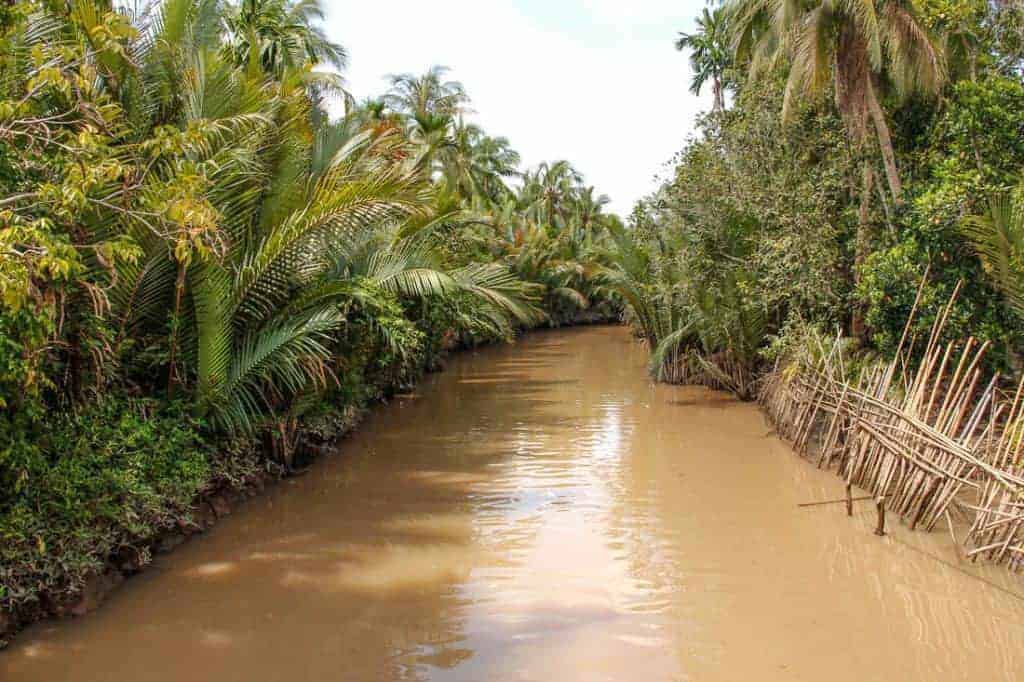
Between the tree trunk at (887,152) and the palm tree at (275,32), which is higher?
the palm tree at (275,32)

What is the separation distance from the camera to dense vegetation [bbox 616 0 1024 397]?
9500 mm

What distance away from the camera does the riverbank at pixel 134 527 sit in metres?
5.33

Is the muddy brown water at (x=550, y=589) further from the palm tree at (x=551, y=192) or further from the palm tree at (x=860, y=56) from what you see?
the palm tree at (x=551, y=192)

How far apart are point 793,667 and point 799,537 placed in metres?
2.72

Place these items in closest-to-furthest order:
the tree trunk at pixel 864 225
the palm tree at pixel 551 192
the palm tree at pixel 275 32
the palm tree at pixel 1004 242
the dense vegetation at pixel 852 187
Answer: the palm tree at pixel 1004 242, the dense vegetation at pixel 852 187, the tree trunk at pixel 864 225, the palm tree at pixel 275 32, the palm tree at pixel 551 192

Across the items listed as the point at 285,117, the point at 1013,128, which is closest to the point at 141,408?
the point at 285,117

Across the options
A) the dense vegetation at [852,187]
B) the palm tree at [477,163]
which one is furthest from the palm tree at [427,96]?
the dense vegetation at [852,187]

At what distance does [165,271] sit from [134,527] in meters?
2.54

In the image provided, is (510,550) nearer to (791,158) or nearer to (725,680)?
(725,680)

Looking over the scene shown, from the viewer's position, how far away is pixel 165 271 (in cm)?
742

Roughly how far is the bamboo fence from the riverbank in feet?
20.8

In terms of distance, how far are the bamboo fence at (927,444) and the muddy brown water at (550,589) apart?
0.34 metres

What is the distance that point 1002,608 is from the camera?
18.6 feet

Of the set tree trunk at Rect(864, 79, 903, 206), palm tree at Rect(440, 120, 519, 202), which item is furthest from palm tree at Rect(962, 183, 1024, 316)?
palm tree at Rect(440, 120, 519, 202)
